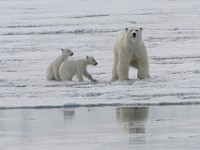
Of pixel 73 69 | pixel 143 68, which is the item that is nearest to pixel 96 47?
pixel 73 69

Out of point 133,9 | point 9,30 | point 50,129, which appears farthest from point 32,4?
point 50,129

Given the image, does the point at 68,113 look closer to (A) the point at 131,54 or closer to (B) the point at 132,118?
(B) the point at 132,118

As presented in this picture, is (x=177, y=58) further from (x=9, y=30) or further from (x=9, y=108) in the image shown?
(x=9, y=30)

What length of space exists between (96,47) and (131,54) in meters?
7.86

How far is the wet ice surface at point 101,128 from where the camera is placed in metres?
9.24

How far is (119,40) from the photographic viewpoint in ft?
55.6

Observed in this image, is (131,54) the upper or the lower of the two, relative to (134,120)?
upper

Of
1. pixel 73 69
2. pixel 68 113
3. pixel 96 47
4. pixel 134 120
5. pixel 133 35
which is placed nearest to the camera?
pixel 134 120

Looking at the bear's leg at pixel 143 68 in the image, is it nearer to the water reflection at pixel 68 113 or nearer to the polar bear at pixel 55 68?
the polar bear at pixel 55 68

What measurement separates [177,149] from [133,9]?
27865 millimetres

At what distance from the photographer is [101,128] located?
10539 mm

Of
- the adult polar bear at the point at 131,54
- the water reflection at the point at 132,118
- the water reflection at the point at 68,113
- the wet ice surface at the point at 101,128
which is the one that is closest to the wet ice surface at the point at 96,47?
the adult polar bear at the point at 131,54

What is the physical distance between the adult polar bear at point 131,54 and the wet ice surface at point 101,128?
148 inches

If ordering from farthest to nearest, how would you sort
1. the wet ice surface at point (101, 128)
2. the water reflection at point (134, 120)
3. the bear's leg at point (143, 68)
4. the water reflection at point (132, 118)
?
the bear's leg at point (143, 68) → the water reflection at point (132, 118) → the water reflection at point (134, 120) → the wet ice surface at point (101, 128)
